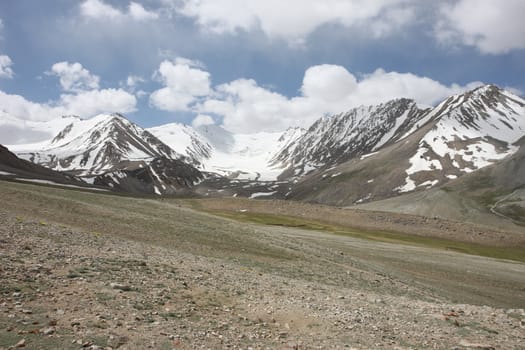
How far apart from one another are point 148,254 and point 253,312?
10975mm

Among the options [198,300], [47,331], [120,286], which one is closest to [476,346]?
[198,300]

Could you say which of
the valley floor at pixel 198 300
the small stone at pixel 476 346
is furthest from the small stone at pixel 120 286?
the small stone at pixel 476 346

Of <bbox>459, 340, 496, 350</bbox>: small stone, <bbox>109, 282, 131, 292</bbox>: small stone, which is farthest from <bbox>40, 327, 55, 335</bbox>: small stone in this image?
<bbox>459, 340, 496, 350</bbox>: small stone

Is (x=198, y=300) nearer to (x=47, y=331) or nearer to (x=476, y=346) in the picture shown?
(x=47, y=331)

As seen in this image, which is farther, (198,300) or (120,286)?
(198,300)

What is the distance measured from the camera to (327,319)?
16.3 metres

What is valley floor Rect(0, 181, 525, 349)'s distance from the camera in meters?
12.5

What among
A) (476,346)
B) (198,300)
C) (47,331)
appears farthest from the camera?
(198,300)

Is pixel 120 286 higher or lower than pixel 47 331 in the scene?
higher

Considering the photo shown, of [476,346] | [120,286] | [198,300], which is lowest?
[476,346]

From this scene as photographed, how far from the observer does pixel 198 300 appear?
16.7 meters

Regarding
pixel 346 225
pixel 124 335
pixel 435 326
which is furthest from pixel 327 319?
pixel 346 225

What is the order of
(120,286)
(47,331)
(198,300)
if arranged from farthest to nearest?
(198,300)
(120,286)
(47,331)

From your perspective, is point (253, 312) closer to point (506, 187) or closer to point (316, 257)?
point (316, 257)
